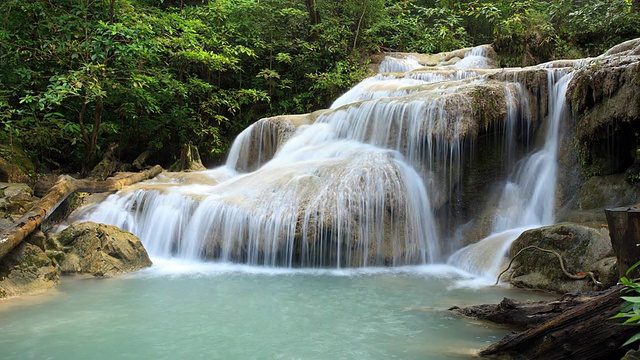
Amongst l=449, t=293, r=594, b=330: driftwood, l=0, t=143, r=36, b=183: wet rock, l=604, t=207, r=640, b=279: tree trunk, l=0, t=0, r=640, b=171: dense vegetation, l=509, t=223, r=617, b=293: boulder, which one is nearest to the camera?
l=604, t=207, r=640, b=279: tree trunk

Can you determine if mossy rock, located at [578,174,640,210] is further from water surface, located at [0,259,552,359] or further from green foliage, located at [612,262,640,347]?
green foliage, located at [612,262,640,347]

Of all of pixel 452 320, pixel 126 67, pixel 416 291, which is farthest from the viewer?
pixel 126 67

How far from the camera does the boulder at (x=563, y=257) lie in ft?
15.5

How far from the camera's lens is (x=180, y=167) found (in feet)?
37.8

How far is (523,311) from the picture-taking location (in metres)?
3.34

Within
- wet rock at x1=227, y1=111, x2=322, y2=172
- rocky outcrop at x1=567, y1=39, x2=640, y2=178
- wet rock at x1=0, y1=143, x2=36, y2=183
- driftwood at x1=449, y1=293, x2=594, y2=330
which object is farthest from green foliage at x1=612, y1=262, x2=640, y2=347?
wet rock at x1=0, y1=143, x2=36, y2=183

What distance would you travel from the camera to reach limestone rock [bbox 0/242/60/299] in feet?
15.9

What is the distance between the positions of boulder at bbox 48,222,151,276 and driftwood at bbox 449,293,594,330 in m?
4.38

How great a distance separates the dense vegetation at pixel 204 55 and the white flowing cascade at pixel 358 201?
2488mm

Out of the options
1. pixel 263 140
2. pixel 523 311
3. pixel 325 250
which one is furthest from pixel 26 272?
pixel 263 140

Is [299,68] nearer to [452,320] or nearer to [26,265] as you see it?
[26,265]

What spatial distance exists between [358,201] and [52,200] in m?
4.61

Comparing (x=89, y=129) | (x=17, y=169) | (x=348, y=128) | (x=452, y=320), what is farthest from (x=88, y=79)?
(x=452, y=320)

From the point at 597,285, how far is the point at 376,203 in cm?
324
